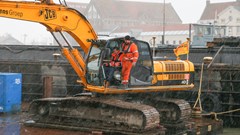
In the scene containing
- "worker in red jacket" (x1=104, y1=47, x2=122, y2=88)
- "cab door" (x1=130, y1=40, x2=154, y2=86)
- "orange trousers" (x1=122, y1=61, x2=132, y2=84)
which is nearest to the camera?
"orange trousers" (x1=122, y1=61, x2=132, y2=84)

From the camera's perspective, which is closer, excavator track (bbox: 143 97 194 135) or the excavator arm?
the excavator arm

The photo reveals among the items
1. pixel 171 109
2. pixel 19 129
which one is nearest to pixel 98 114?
pixel 19 129

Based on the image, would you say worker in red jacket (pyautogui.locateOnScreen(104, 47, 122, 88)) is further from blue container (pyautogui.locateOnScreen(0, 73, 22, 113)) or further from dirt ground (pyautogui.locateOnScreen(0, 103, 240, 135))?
blue container (pyautogui.locateOnScreen(0, 73, 22, 113))

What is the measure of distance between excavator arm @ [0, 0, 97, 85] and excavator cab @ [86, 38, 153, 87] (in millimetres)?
420

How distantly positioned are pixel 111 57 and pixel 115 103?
1.16 metres

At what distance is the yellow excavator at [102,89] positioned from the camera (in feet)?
34.4

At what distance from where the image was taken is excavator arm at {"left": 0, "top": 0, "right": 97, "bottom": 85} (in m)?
10.4

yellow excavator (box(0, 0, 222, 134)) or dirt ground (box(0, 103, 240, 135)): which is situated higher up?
yellow excavator (box(0, 0, 222, 134))

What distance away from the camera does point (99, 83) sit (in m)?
10.9

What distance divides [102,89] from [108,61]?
2.35 feet

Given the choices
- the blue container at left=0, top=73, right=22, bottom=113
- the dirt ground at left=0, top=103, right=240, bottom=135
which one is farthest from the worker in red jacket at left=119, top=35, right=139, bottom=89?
the blue container at left=0, top=73, right=22, bottom=113

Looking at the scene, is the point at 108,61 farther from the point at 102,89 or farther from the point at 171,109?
the point at 171,109

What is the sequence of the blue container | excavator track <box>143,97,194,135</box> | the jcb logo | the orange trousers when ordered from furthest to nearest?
the blue container → excavator track <box>143,97,194,135</box> → the jcb logo → the orange trousers

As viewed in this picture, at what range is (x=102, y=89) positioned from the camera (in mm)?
10656
